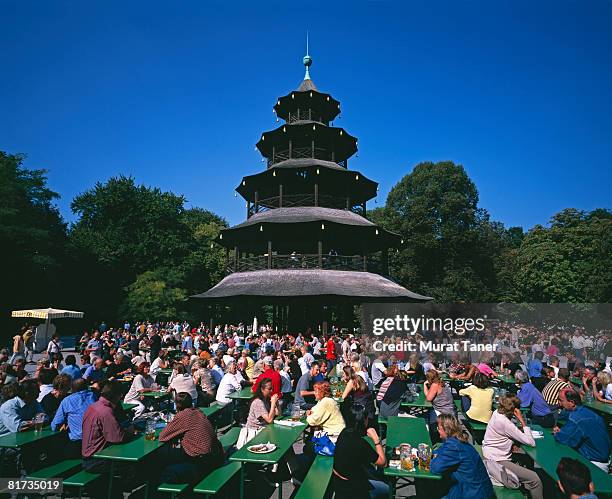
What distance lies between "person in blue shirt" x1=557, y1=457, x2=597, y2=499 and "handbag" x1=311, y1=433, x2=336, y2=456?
3306 mm

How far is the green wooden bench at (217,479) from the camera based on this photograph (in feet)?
17.1

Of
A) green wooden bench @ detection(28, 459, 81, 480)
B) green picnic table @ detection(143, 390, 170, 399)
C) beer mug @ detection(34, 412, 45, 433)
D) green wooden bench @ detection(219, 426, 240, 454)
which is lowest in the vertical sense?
green wooden bench @ detection(219, 426, 240, 454)

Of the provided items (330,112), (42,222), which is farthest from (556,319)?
(42,222)

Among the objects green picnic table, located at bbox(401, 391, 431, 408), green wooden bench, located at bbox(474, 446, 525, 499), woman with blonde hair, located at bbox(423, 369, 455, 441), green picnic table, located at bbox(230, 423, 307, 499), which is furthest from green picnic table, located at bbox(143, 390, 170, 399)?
green wooden bench, located at bbox(474, 446, 525, 499)

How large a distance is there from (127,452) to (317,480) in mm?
2843

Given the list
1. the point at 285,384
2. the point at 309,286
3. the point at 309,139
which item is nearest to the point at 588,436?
the point at 285,384

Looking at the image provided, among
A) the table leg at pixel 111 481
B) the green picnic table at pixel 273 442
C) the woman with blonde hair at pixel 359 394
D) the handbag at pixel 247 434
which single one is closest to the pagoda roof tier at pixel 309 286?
the woman with blonde hair at pixel 359 394

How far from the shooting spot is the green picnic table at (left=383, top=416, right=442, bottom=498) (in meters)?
5.24

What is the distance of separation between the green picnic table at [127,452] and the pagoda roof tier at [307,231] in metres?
→ 18.7

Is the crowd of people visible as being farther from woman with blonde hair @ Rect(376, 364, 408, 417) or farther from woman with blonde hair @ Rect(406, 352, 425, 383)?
woman with blonde hair @ Rect(406, 352, 425, 383)

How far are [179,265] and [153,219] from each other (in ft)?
21.8

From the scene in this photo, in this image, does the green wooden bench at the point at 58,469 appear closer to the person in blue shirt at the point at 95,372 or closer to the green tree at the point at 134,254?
the person in blue shirt at the point at 95,372

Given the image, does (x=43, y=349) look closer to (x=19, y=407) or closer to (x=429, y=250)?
(x=19, y=407)

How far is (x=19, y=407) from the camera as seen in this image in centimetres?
680
